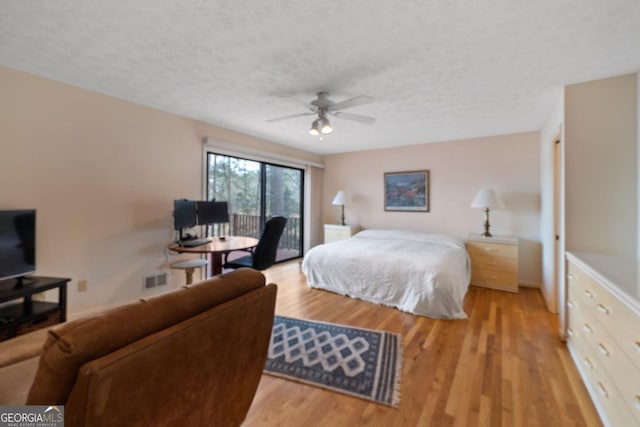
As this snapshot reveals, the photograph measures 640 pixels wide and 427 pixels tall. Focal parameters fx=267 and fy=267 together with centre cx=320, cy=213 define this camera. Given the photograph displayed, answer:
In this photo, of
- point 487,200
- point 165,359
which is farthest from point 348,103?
point 487,200

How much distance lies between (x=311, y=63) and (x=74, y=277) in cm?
289

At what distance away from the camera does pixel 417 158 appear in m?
4.69

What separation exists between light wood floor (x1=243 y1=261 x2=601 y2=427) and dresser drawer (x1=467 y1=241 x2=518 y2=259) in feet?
3.02

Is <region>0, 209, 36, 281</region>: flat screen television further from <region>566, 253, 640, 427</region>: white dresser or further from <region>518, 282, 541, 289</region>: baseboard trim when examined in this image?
<region>518, 282, 541, 289</region>: baseboard trim

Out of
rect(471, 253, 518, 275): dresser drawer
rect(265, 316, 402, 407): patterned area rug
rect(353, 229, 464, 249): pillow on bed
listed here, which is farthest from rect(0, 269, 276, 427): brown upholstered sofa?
rect(471, 253, 518, 275): dresser drawer

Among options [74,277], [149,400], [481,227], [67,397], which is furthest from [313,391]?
[481,227]

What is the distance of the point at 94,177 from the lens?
2631 millimetres

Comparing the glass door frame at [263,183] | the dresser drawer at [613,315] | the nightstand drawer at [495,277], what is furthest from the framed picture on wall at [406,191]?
the dresser drawer at [613,315]

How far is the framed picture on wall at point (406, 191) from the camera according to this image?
4.62 metres

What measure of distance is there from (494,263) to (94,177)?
4.87 m

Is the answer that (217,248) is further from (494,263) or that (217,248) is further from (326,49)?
(494,263)

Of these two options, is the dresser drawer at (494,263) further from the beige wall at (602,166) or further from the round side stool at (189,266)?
the round side stool at (189,266)

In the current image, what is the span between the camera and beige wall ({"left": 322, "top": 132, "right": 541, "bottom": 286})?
383 cm

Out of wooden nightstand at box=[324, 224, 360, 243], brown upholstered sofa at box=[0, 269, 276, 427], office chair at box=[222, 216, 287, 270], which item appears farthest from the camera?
wooden nightstand at box=[324, 224, 360, 243]
